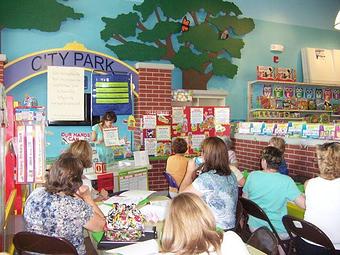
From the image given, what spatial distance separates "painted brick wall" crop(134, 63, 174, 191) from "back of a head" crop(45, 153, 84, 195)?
387 centimetres

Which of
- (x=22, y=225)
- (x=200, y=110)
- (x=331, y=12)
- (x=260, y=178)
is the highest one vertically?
(x=331, y=12)

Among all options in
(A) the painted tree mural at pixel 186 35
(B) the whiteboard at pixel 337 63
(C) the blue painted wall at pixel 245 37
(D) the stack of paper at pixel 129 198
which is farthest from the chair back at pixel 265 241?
(B) the whiteboard at pixel 337 63

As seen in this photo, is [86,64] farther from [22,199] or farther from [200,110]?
[22,199]

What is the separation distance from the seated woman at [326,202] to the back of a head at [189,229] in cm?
136

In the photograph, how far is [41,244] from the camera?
1.94 m

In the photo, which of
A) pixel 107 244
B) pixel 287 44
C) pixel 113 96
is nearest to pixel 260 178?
pixel 107 244

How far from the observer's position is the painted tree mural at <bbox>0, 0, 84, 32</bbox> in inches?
229

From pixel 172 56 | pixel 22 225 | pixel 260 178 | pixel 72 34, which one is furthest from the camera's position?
pixel 172 56

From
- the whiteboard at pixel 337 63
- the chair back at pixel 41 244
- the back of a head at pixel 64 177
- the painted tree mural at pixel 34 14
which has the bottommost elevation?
the chair back at pixel 41 244

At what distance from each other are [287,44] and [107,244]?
7497 mm

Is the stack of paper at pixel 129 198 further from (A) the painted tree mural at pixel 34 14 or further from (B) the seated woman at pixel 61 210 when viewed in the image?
(A) the painted tree mural at pixel 34 14

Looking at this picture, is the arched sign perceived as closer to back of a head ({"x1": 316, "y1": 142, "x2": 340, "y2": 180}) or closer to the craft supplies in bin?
back of a head ({"x1": 316, "y1": 142, "x2": 340, "y2": 180})

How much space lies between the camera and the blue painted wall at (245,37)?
19.8ft

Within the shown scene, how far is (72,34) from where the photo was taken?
20.9 ft
